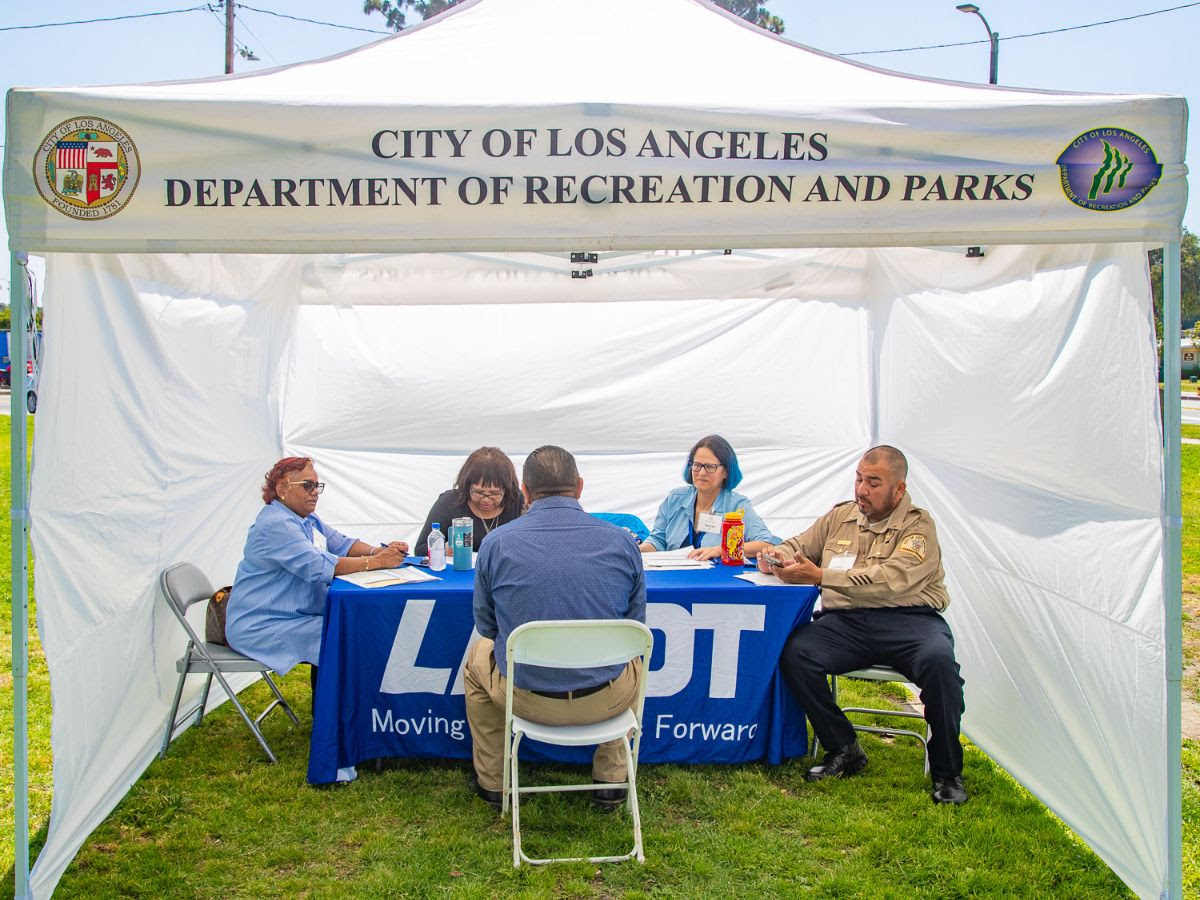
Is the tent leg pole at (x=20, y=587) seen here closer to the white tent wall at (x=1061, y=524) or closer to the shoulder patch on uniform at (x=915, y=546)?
the shoulder patch on uniform at (x=915, y=546)

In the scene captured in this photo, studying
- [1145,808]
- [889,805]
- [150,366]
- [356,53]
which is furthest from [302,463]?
[1145,808]

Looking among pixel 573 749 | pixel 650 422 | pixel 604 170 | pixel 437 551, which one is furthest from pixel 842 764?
pixel 650 422

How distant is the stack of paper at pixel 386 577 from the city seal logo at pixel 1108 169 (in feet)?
8.00

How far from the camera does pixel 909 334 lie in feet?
15.9

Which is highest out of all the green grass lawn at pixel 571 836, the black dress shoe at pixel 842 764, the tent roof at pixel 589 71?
the tent roof at pixel 589 71

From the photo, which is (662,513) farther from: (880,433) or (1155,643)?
(1155,643)

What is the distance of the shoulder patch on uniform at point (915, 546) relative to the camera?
3604 millimetres

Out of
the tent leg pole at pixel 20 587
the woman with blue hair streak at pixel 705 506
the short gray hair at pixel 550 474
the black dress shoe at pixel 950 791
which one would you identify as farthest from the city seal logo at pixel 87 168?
the black dress shoe at pixel 950 791

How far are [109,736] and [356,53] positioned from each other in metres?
2.36

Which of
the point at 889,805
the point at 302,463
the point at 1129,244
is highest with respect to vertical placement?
the point at 1129,244

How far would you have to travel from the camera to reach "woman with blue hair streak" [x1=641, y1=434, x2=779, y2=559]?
4.36m

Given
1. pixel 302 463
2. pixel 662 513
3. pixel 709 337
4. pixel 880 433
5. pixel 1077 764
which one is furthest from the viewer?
pixel 709 337


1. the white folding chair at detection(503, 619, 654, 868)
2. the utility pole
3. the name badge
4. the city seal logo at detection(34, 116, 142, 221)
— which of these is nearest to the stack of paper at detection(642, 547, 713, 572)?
the name badge

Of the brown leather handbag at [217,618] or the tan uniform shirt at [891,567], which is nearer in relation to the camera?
the tan uniform shirt at [891,567]
